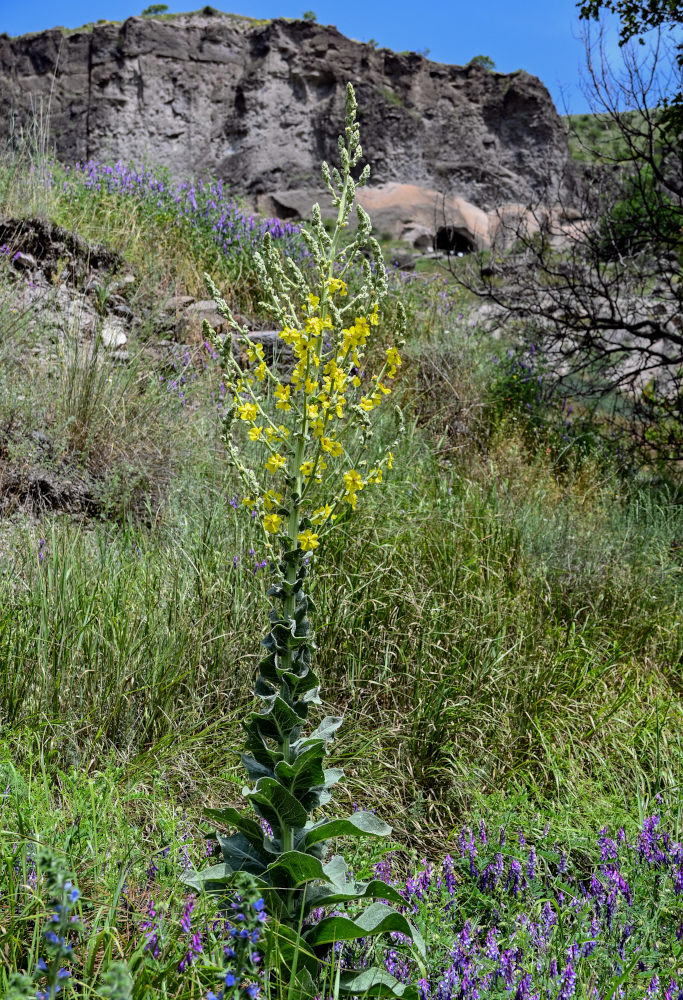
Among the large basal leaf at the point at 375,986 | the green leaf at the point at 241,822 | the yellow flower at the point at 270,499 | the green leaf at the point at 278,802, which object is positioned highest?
the yellow flower at the point at 270,499

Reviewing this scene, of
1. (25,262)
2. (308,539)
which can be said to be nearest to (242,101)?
(25,262)

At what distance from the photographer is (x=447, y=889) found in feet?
6.64

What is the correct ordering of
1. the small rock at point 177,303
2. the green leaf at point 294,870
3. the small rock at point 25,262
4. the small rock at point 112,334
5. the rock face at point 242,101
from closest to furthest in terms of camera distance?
1. the green leaf at point 294,870
2. the small rock at point 112,334
3. the small rock at point 25,262
4. the small rock at point 177,303
5. the rock face at point 242,101

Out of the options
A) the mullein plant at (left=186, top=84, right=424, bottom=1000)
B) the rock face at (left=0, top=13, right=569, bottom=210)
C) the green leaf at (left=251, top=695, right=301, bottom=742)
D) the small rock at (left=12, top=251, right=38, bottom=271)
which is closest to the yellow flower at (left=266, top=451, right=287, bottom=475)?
the mullein plant at (left=186, top=84, right=424, bottom=1000)

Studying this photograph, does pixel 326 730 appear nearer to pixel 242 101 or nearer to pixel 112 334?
pixel 112 334

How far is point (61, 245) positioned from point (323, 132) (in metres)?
12.0

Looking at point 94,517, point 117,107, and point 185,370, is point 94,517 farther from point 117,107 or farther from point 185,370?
point 117,107

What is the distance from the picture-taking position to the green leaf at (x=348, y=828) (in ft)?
5.29

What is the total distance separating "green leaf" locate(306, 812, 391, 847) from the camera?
161 centimetres

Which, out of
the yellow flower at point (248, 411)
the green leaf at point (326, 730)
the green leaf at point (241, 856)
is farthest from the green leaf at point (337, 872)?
the yellow flower at point (248, 411)

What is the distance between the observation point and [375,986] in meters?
1.57

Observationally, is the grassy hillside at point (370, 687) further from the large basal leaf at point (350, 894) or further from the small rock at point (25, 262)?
the small rock at point (25, 262)

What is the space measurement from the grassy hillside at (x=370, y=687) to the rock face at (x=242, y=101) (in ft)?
41.9

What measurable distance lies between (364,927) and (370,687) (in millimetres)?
1454
